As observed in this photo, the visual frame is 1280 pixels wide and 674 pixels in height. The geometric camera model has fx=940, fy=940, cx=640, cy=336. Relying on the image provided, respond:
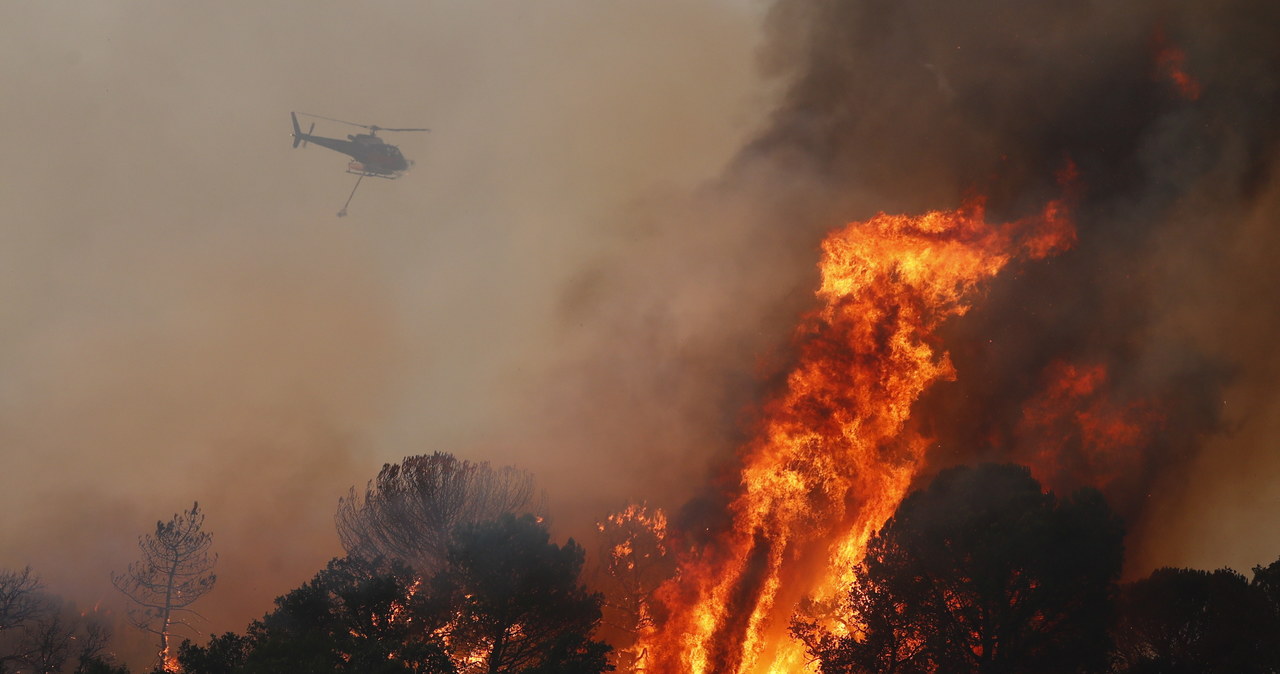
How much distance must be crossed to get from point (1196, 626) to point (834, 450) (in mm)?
17034

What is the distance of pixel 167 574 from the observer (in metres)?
53.5

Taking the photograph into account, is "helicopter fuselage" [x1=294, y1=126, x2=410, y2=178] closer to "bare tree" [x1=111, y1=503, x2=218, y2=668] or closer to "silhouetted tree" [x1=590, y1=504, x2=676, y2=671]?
"bare tree" [x1=111, y1=503, x2=218, y2=668]

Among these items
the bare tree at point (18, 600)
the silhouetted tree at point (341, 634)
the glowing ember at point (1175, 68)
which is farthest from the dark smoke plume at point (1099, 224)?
the bare tree at point (18, 600)

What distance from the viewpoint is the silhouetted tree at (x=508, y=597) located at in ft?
115

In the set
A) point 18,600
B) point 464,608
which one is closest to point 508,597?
point 464,608

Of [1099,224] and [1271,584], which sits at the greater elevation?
[1099,224]

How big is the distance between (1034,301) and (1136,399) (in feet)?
21.1

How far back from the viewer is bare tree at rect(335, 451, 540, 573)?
149 feet

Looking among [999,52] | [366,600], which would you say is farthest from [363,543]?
[999,52]

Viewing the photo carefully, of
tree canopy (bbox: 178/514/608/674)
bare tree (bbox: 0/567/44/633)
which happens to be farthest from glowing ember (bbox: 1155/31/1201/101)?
bare tree (bbox: 0/567/44/633)

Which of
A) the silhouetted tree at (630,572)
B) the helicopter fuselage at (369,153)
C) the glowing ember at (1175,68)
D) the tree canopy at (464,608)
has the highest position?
the helicopter fuselage at (369,153)

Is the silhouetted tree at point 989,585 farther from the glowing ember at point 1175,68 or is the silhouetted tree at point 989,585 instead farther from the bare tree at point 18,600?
the bare tree at point 18,600

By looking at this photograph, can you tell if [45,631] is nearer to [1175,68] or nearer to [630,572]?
[630,572]

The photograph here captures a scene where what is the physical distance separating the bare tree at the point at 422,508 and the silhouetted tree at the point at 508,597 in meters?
7.31
